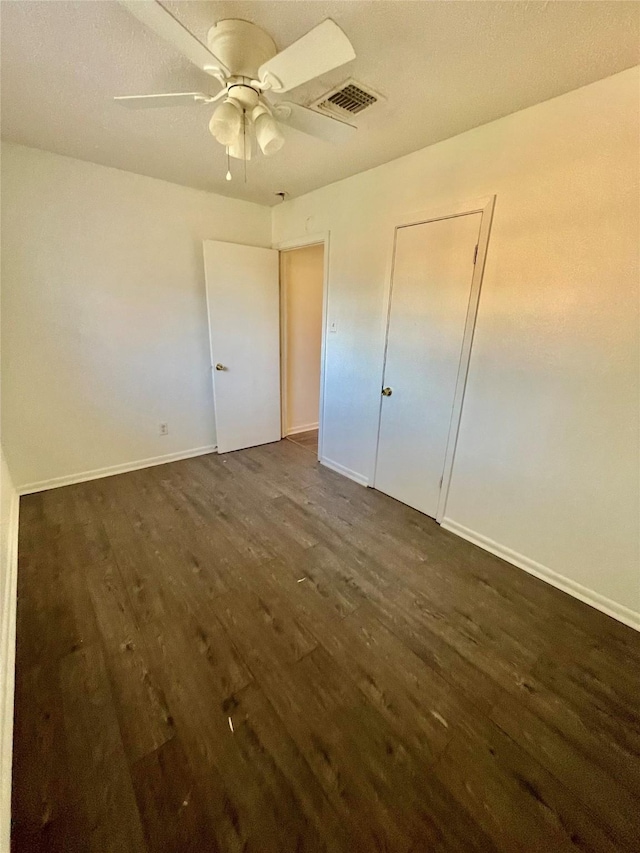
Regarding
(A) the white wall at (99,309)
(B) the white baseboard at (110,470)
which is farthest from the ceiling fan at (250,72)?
(B) the white baseboard at (110,470)

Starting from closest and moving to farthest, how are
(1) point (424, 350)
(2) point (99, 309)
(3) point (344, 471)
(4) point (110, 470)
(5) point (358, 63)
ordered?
(5) point (358, 63)
(1) point (424, 350)
(2) point (99, 309)
(4) point (110, 470)
(3) point (344, 471)

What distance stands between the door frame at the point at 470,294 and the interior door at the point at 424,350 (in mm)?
25

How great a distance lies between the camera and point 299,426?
4.38 metres

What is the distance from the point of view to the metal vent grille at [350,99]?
157 cm

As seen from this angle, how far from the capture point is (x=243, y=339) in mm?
3461

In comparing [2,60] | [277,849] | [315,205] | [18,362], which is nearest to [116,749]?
[277,849]

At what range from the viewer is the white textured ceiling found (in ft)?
3.84

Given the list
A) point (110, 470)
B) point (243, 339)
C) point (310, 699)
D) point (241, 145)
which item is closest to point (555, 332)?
point (241, 145)

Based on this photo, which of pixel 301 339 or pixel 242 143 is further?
pixel 301 339

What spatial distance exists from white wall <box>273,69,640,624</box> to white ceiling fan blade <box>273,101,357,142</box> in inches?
35.0

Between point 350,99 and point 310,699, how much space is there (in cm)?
272

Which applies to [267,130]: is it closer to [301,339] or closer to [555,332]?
[555,332]

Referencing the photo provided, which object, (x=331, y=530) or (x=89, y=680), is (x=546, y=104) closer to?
(x=331, y=530)

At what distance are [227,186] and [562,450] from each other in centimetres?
327
